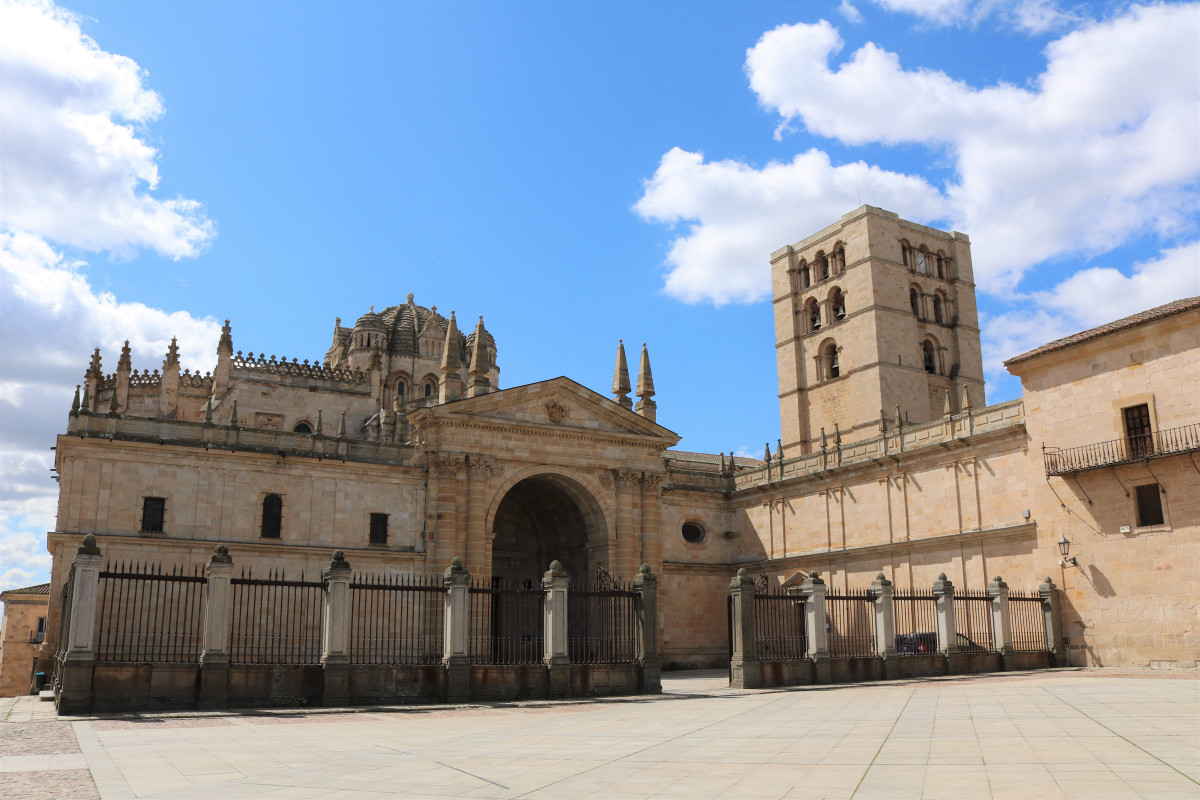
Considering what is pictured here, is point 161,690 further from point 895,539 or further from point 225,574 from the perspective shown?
point 895,539

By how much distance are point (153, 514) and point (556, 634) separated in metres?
15.6

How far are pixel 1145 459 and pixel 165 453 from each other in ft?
95.6

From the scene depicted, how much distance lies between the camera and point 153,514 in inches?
1166

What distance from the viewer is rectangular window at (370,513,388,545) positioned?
3272 centimetres

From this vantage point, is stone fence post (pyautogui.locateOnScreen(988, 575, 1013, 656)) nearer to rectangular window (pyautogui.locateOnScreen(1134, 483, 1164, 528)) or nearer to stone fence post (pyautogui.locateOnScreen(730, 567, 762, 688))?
rectangular window (pyautogui.locateOnScreen(1134, 483, 1164, 528))

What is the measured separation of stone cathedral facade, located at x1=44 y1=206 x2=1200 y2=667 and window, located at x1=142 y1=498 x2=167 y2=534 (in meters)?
0.06

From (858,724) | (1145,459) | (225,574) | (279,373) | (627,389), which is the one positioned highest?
(279,373)

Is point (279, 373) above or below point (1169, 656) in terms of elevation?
above

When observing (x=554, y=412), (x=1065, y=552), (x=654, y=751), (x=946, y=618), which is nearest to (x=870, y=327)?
(x=554, y=412)

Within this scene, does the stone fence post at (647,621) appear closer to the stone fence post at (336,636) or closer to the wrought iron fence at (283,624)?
the stone fence post at (336,636)

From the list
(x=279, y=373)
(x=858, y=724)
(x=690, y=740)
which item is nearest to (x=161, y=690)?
(x=690, y=740)

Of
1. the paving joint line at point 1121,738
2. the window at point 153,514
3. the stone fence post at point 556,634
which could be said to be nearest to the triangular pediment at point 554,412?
the window at point 153,514

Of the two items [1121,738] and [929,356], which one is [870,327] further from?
[1121,738]

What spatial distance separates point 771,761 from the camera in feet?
31.2
